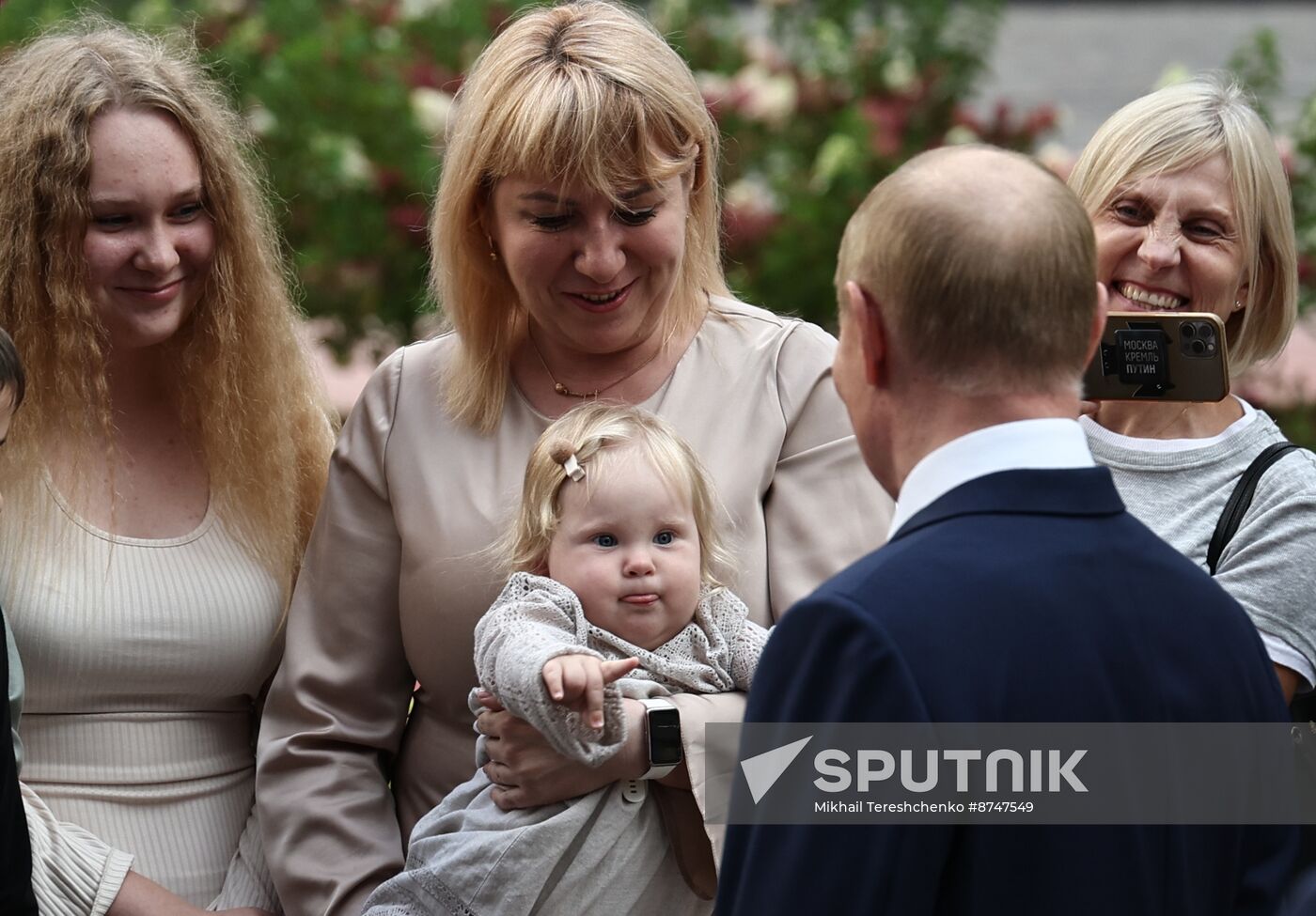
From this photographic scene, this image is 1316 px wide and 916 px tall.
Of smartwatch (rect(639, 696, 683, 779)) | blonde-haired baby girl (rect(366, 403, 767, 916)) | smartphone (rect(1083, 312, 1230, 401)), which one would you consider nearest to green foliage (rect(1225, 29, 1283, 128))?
smartphone (rect(1083, 312, 1230, 401))

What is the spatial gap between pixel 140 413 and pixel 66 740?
0.69 m

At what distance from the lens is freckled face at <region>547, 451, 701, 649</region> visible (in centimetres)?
273

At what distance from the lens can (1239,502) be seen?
109 inches

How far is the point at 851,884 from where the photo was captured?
70.0 inches

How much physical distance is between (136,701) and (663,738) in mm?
1118

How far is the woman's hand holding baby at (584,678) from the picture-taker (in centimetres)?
251

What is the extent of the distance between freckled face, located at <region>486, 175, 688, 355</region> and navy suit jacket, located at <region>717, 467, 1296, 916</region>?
1.22 m

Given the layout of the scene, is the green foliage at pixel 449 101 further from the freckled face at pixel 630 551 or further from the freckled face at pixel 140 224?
the freckled face at pixel 630 551

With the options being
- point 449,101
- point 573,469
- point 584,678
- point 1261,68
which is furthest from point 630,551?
point 1261,68

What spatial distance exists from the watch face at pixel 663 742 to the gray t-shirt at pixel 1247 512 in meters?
0.86

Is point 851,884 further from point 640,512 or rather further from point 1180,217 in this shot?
point 1180,217

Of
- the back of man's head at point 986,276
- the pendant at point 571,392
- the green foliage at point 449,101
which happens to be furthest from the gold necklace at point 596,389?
the green foliage at point 449,101

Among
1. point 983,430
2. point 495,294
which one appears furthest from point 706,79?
point 983,430

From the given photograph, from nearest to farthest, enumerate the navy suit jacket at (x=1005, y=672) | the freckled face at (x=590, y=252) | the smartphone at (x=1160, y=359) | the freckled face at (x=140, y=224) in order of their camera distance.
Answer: the navy suit jacket at (x=1005, y=672) < the smartphone at (x=1160, y=359) < the freckled face at (x=590, y=252) < the freckled face at (x=140, y=224)
